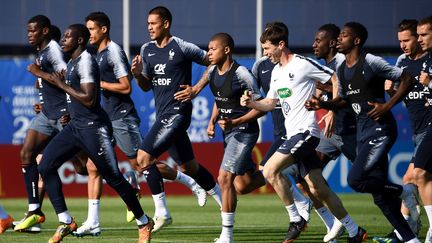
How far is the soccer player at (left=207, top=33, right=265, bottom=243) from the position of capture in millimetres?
13359

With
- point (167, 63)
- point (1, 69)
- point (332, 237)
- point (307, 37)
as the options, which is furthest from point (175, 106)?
point (307, 37)

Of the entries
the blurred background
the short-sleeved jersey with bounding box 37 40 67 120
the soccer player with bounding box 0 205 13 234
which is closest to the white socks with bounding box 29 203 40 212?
the soccer player with bounding box 0 205 13 234

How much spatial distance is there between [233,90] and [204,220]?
4310 mm

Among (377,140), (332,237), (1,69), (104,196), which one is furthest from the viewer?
(1,69)

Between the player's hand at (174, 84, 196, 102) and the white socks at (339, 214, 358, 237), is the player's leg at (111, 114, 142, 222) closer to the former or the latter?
the player's hand at (174, 84, 196, 102)

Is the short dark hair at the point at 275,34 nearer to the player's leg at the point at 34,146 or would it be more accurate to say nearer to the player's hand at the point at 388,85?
the player's hand at the point at 388,85

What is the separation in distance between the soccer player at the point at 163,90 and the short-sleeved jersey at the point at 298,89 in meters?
1.82

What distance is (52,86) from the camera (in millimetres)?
14766

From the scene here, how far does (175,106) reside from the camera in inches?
565

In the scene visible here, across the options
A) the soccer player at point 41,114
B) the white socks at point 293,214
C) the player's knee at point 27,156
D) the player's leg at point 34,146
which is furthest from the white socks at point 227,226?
the player's knee at point 27,156

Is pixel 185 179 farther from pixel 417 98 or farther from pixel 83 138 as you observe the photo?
pixel 417 98

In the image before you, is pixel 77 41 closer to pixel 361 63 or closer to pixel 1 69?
pixel 361 63

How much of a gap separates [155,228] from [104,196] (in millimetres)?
10383

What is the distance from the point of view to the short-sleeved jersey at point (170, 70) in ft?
47.3
